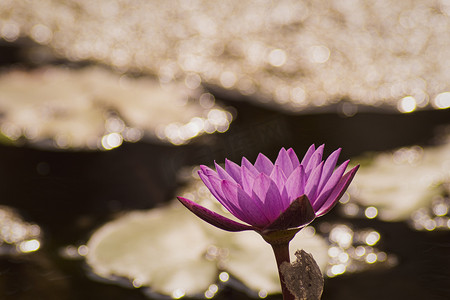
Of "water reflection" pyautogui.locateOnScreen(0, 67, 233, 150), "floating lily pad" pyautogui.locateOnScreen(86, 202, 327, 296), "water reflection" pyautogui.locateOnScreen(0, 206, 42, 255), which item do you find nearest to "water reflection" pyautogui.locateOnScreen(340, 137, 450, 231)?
"floating lily pad" pyautogui.locateOnScreen(86, 202, 327, 296)

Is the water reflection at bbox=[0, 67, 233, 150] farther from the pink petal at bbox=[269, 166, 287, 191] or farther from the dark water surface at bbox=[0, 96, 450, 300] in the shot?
the pink petal at bbox=[269, 166, 287, 191]

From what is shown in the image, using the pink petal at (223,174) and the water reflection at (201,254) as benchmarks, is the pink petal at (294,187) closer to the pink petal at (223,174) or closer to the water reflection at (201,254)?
the pink petal at (223,174)

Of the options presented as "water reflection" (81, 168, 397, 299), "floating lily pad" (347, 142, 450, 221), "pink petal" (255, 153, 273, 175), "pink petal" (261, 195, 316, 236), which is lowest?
"water reflection" (81, 168, 397, 299)

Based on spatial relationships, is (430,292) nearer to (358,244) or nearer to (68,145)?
(358,244)

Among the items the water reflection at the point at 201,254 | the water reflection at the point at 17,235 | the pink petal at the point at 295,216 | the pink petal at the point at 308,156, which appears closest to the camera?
the pink petal at the point at 295,216

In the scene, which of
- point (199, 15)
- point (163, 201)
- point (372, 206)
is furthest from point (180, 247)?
point (199, 15)

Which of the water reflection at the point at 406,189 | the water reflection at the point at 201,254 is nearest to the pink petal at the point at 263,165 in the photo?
the water reflection at the point at 201,254

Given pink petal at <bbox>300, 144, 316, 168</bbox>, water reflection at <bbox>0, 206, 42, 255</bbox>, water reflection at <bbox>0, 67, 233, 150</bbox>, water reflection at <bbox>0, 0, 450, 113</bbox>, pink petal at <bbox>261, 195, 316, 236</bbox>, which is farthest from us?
water reflection at <bbox>0, 0, 450, 113</bbox>
